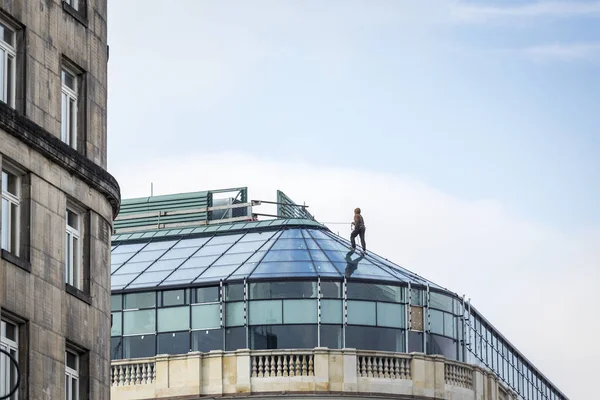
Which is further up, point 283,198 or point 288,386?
point 283,198

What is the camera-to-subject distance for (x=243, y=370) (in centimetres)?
6569

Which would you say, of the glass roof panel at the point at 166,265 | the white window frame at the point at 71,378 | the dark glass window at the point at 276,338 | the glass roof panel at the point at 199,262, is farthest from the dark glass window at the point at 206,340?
Result: the white window frame at the point at 71,378

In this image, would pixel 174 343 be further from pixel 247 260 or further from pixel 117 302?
pixel 247 260

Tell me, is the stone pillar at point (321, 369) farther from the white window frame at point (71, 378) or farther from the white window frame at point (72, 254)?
the white window frame at point (71, 378)

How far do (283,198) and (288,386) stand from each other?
50.3ft

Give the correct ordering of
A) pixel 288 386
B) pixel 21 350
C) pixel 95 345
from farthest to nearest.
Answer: pixel 288 386 < pixel 95 345 < pixel 21 350

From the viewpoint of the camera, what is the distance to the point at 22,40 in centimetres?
4072

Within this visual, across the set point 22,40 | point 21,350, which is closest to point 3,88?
point 22,40

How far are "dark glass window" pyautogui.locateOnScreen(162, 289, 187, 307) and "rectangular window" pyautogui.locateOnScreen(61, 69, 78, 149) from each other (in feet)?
83.7

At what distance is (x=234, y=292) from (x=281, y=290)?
1.49 meters

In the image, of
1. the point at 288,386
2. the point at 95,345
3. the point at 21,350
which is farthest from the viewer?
the point at 288,386

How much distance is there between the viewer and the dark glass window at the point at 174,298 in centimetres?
6825

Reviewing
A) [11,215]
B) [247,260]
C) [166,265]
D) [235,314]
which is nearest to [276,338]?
[235,314]

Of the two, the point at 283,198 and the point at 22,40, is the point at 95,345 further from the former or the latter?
the point at 283,198
